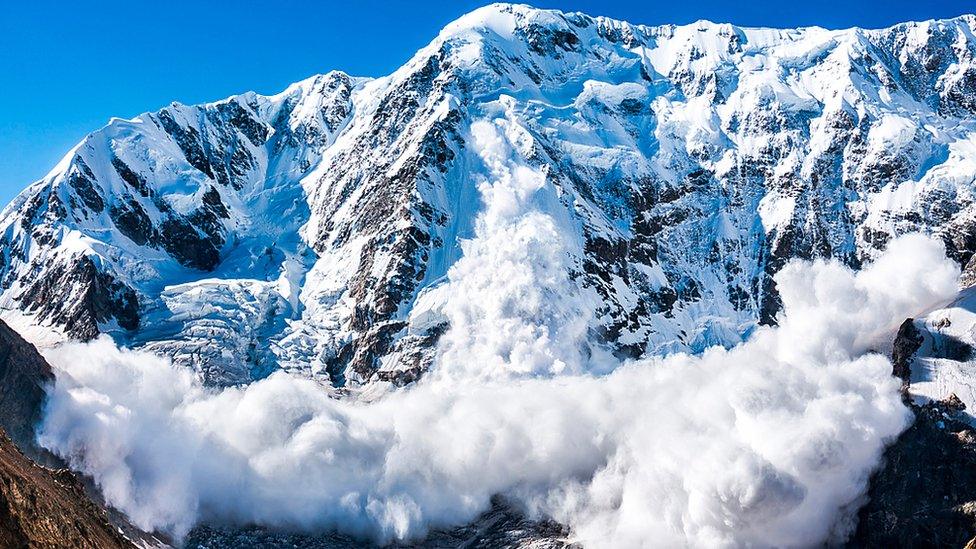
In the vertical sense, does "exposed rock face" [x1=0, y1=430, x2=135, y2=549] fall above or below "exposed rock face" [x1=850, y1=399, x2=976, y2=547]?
below

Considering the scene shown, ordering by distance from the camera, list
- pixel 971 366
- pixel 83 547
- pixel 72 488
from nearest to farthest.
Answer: pixel 83 547 < pixel 72 488 < pixel 971 366

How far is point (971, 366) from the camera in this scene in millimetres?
195750

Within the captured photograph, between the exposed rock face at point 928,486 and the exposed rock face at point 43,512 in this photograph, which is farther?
the exposed rock face at point 928,486

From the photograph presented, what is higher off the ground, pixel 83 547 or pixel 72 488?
pixel 72 488

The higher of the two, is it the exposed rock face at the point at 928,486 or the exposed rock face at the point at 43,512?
the exposed rock face at the point at 928,486

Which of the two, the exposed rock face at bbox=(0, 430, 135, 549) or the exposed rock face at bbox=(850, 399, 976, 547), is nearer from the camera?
the exposed rock face at bbox=(0, 430, 135, 549)

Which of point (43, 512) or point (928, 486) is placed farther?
point (928, 486)

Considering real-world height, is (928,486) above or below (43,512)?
above

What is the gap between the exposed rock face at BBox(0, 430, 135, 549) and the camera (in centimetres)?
8356

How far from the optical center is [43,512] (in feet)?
300

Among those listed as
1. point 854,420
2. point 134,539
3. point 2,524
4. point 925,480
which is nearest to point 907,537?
point 925,480

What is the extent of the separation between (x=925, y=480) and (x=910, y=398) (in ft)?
51.5

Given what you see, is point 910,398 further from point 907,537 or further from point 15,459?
point 15,459

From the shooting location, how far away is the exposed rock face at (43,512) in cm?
8356
